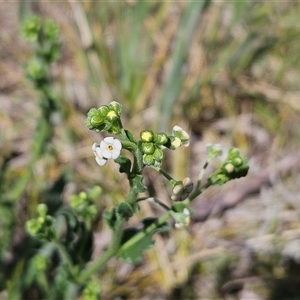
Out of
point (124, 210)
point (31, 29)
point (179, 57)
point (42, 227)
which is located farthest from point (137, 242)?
point (179, 57)

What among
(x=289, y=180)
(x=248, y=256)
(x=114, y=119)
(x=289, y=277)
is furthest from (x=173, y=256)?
(x=114, y=119)

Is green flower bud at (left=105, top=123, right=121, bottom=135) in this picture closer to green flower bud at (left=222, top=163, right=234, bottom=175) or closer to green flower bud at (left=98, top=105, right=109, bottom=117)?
green flower bud at (left=98, top=105, right=109, bottom=117)

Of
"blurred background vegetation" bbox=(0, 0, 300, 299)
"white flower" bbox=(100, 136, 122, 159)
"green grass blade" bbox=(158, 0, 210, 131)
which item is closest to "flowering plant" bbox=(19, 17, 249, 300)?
"white flower" bbox=(100, 136, 122, 159)

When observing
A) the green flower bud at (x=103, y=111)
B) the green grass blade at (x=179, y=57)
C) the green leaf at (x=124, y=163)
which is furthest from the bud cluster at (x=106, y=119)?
the green grass blade at (x=179, y=57)

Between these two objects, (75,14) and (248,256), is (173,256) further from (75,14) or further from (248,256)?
(75,14)

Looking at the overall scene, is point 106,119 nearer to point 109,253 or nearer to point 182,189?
point 182,189

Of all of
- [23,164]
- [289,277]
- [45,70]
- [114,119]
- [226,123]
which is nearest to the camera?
[114,119]

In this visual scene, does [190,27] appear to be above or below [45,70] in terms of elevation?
above
